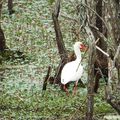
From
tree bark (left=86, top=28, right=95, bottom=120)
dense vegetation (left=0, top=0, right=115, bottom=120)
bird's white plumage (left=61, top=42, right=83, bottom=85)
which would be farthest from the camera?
bird's white plumage (left=61, top=42, right=83, bottom=85)

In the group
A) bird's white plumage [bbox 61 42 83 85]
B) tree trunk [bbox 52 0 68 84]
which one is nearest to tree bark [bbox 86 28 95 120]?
tree trunk [bbox 52 0 68 84]

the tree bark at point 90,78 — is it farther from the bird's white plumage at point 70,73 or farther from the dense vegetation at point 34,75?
the bird's white plumage at point 70,73

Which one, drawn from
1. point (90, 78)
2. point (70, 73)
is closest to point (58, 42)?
point (70, 73)

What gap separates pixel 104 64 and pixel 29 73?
184cm

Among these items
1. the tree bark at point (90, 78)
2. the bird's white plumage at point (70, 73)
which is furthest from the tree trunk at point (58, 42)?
the tree bark at point (90, 78)

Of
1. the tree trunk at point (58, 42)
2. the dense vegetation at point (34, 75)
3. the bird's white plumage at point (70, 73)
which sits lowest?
the dense vegetation at point (34, 75)

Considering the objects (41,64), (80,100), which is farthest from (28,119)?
(41,64)

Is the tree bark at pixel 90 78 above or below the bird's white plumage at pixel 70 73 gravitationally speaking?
above

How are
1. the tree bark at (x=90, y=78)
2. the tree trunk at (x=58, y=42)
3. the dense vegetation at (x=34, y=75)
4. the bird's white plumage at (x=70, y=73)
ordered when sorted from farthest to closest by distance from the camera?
the bird's white plumage at (x=70, y=73)
the tree trunk at (x=58, y=42)
the dense vegetation at (x=34, y=75)
the tree bark at (x=90, y=78)

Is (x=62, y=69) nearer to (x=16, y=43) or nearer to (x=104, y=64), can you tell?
(x=104, y=64)

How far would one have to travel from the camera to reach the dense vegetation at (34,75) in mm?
8672

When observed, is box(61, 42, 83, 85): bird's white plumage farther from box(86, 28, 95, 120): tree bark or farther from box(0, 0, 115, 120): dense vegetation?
box(86, 28, 95, 120): tree bark

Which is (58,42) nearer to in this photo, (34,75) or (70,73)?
(70,73)

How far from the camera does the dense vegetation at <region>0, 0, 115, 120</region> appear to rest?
8.67 m
